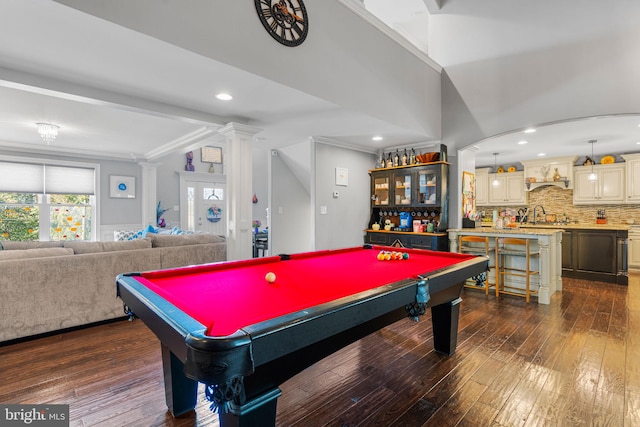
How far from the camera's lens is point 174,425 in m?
1.69

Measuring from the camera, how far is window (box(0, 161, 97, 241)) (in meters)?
5.90

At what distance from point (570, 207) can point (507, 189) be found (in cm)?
128

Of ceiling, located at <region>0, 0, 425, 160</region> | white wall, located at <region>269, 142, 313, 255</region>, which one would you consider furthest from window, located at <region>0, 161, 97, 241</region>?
white wall, located at <region>269, 142, 313, 255</region>

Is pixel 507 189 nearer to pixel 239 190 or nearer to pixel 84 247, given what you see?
pixel 239 190

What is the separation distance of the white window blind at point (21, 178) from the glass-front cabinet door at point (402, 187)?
22.2 ft

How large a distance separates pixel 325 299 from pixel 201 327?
0.52 m

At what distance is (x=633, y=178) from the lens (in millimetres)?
A: 6109

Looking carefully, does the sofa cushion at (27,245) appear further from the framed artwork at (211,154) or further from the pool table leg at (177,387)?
the framed artwork at (211,154)

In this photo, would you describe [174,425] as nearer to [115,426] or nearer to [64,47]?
[115,426]

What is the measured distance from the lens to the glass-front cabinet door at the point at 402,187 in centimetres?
513

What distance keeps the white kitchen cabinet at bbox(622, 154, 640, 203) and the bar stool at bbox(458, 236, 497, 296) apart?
12.9ft

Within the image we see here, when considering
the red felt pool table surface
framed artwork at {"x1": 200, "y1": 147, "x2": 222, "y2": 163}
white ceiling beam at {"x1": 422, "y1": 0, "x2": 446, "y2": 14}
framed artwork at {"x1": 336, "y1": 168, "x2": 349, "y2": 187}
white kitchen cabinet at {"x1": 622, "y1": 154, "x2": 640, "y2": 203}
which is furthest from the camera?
framed artwork at {"x1": 200, "y1": 147, "x2": 222, "y2": 163}

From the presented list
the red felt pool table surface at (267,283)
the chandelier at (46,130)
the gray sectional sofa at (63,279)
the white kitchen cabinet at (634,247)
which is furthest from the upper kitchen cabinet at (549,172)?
the chandelier at (46,130)

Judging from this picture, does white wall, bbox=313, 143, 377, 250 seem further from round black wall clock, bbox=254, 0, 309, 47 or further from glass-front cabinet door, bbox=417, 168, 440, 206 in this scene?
round black wall clock, bbox=254, 0, 309, 47
